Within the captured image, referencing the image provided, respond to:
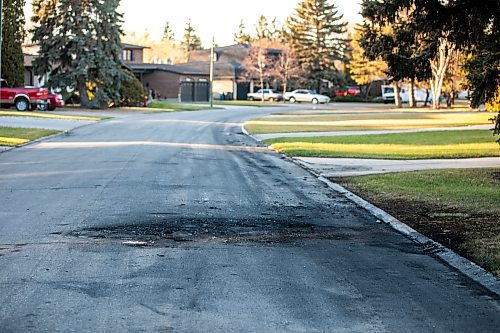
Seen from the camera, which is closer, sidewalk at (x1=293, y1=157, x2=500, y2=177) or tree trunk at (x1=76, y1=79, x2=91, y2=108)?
sidewalk at (x1=293, y1=157, x2=500, y2=177)

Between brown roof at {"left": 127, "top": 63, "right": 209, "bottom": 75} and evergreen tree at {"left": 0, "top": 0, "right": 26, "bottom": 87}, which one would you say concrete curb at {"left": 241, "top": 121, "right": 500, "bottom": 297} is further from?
brown roof at {"left": 127, "top": 63, "right": 209, "bottom": 75}

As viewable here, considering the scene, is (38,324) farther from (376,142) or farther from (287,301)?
(376,142)

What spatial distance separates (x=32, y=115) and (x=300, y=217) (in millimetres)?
34535

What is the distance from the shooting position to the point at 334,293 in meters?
6.93

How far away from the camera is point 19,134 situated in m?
28.9

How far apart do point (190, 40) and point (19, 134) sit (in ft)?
404

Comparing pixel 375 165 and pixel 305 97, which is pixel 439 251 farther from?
pixel 305 97

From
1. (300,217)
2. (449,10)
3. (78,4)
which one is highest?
(78,4)

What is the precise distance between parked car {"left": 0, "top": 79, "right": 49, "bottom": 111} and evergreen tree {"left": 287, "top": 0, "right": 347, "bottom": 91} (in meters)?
47.1

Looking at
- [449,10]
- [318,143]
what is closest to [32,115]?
[318,143]

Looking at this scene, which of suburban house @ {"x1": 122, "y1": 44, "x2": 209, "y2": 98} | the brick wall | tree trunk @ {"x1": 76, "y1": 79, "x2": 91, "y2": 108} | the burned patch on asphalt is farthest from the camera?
the brick wall

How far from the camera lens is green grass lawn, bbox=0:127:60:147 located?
2569cm

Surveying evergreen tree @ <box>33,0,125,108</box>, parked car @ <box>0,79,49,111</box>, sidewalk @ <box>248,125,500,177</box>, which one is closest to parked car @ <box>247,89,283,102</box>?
evergreen tree @ <box>33,0,125,108</box>

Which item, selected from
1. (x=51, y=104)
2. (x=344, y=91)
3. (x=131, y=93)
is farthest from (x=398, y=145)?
(x=344, y=91)
